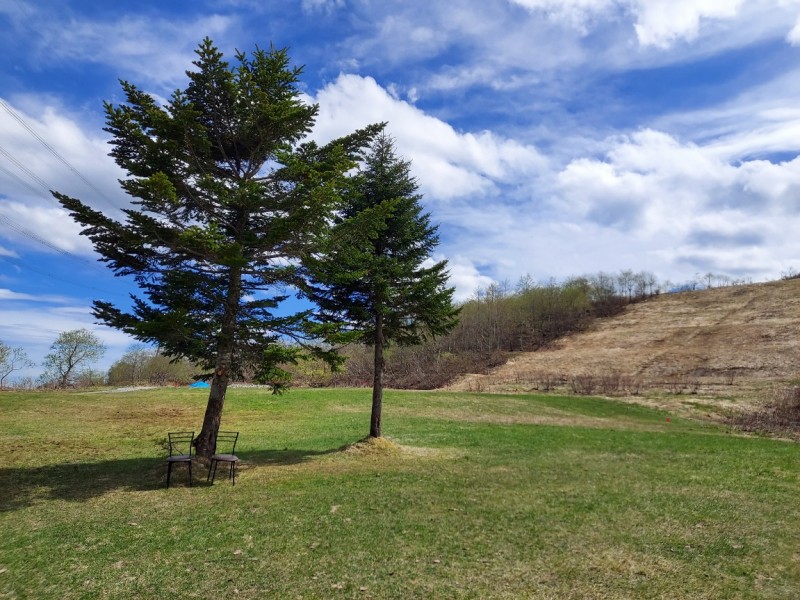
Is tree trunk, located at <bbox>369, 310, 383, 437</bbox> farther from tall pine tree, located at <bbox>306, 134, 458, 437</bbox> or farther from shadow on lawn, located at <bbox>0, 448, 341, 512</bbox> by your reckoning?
shadow on lawn, located at <bbox>0, 448, 341, 512</bbox>

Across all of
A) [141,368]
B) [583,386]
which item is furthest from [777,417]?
[141,368]

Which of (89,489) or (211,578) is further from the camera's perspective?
(89,489)

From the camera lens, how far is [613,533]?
7246mm

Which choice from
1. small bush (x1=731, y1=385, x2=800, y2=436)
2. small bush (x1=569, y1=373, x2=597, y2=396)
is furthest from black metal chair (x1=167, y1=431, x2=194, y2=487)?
small bush (x1=569, y1=373, x2=597, y2=396)

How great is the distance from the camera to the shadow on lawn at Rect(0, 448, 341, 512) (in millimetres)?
8859

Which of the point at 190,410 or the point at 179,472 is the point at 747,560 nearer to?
the point at 179,472

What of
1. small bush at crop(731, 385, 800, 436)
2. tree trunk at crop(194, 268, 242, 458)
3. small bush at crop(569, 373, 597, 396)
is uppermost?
Result: tree trunk at crop(194, 268, 242, 458)

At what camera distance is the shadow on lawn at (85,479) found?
29.1 feet

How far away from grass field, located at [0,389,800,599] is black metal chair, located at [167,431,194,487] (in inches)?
18.1

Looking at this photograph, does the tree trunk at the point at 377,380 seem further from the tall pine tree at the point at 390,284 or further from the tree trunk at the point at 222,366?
the tree trunk at the point at 222,366

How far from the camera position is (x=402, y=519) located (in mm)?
7789

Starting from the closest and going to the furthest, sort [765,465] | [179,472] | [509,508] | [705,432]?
1. [509,508]
2. [179,472]
3. [765,465]
4. [705,432]

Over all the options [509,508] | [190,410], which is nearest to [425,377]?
[190,410]

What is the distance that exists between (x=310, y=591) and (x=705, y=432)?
892 inches
